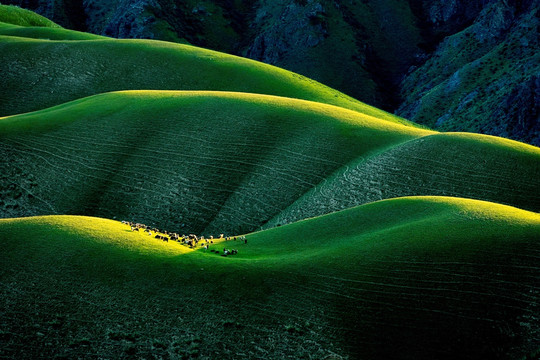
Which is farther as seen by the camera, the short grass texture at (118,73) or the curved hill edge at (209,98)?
the short grass texture at (118,73)

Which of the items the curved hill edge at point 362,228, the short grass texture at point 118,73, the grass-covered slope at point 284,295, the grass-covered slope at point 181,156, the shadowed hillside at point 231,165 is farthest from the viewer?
the short grass texture at point 118,73

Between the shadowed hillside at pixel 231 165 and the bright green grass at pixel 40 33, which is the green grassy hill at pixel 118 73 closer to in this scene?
the bright green grass at pixel 40 33

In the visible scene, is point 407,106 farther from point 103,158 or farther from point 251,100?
point 103,158

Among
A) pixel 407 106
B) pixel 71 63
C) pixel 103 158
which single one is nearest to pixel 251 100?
pixel 103 158

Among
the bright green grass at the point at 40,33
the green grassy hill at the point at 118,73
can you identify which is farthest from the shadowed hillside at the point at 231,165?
the bright green grass at the point at 40,33

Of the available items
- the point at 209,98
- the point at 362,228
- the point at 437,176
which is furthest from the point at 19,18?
the point at 362,228
